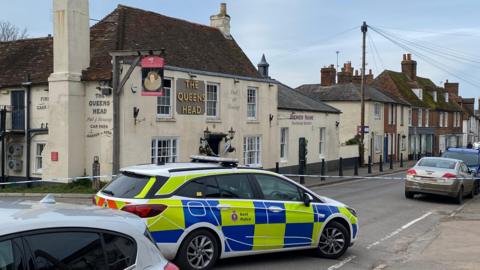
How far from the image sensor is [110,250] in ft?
12.3

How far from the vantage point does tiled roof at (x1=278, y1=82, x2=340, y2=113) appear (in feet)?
97.8

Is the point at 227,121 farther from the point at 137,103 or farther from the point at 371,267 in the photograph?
the point at 371,267

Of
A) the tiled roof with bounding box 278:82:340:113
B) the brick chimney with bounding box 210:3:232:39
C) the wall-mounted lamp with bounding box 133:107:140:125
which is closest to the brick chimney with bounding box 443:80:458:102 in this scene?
the tiled roof with bounding box 278:82:340:113

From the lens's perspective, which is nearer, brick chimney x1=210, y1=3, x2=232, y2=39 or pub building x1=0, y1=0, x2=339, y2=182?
pub building x1=0, y1=0, x2=339, y2=182

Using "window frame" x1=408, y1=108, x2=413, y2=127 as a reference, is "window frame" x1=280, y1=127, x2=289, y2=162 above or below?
below

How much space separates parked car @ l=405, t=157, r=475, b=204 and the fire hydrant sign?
8.83 meters

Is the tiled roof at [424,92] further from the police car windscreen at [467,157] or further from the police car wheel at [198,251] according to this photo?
the police car wheel at [198,251]

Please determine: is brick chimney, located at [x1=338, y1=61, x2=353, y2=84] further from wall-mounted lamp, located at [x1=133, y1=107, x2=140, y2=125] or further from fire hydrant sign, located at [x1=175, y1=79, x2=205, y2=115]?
wall-mounted lamp, located at [x1=133, y1=107, x2=140, y2=125]

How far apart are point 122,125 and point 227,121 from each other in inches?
245

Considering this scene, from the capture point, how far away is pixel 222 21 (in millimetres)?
27812

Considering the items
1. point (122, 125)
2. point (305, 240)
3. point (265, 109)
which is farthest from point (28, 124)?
point (305, 240)

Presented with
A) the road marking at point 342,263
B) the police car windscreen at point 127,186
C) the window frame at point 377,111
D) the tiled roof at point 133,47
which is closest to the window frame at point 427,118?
the window frame at point 377,111

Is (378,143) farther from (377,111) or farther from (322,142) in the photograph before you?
(322,142)

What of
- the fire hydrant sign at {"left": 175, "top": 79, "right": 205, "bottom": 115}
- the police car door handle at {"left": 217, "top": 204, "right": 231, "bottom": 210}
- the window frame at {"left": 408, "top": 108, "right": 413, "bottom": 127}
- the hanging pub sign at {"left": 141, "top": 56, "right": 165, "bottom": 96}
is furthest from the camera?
the window frame at {"left": 408, "top": 108, "right": 413, "bottom": 127}
